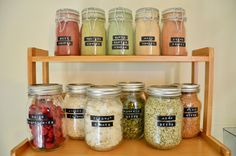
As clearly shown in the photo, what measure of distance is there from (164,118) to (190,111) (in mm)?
163

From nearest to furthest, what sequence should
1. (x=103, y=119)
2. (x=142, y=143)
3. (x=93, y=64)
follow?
(x=103, y=119), (x=142, y=143), (x=93, y=64)

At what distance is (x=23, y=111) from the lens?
43.5 inches

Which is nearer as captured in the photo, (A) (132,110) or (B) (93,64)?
(A) (132,110)

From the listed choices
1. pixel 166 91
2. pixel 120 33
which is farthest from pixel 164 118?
pixel 120 33

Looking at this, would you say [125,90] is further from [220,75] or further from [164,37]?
[220,75]

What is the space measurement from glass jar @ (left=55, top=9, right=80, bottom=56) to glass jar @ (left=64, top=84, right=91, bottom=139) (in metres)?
0.14

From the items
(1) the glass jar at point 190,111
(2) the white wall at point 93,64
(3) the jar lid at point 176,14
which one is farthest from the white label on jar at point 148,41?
(2) the white wall at point 93,64

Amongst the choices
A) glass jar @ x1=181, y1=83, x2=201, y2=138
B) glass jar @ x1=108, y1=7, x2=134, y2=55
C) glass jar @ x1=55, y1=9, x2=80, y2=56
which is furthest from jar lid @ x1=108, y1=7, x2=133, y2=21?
glass jar @ x1=181, y1=83, x2=201, y2=138

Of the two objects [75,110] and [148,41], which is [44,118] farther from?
[148,41]

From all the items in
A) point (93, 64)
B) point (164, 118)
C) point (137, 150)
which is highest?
point (93, 64)

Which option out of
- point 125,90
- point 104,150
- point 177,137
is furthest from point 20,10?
point 177,137

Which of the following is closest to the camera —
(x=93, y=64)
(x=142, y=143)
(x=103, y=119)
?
(x=103, y=119)

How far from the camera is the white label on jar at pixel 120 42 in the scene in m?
0.75

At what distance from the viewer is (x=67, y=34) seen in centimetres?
76
